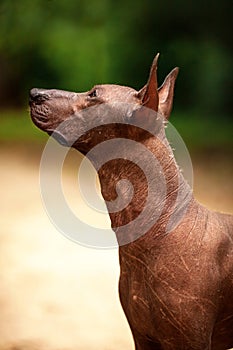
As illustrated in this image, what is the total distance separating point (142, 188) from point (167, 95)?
25cm

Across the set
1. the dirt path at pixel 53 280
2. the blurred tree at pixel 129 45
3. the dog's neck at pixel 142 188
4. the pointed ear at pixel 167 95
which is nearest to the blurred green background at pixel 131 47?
the blurred tree at pixel 129 45

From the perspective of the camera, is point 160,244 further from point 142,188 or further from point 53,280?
point 53,280

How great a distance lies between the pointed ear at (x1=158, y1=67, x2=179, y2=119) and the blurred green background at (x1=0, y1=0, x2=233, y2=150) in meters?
1.48

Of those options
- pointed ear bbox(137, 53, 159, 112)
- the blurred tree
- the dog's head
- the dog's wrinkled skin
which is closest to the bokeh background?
the blurred tree

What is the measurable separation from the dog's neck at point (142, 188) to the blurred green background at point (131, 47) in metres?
1.62

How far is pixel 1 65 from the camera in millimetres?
3770

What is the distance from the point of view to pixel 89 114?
1872 mm

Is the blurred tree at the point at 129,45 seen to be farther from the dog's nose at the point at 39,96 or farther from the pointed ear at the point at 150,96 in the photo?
the pointed ear at the point at 150,96

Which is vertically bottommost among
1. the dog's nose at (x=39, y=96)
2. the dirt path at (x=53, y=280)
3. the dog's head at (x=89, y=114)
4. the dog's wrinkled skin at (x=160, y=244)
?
the dirt path at (x=53, y=280)

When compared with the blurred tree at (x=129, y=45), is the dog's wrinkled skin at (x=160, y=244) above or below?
below

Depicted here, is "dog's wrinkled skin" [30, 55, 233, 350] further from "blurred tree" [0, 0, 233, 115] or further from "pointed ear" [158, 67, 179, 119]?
"blurred tree" [0, 0, 233, 115]

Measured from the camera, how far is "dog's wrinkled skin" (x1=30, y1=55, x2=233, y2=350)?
1867mm

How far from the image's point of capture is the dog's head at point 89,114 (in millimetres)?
1838

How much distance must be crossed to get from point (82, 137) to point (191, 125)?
1.90m
